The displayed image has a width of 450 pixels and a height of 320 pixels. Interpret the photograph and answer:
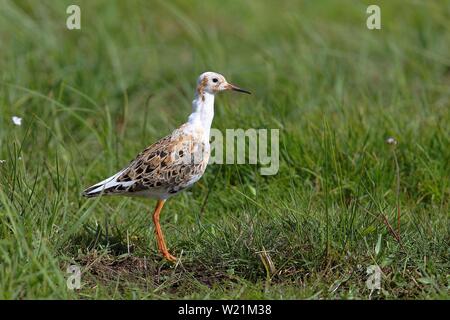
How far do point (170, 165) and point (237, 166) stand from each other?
0.97 metres

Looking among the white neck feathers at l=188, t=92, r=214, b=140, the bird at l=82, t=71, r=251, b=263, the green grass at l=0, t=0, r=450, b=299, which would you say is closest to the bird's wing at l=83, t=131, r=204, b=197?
the bird at l=82, t=71, r=251, b=263

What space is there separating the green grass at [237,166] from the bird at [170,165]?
0.25m

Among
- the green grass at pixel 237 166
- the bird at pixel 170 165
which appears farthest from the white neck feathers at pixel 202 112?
the green grass at pixel 237 166

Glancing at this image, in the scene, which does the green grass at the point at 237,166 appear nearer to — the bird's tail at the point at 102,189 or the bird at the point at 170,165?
the bird's tail at the point at 102,189

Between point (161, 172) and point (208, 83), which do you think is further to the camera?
point (208, 83)

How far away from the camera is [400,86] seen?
825cm

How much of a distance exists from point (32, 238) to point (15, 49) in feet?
12.8

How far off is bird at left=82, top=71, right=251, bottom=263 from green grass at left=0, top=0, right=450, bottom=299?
0.81 feet

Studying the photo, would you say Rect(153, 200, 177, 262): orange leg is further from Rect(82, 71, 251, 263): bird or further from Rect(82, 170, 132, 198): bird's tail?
Rect(82, 170, 132, 198): bird's tail

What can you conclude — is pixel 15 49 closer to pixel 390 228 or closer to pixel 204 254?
pixel 204 254

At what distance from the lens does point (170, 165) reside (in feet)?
18.5

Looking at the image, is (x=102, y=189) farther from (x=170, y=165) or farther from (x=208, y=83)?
(x=208, y=83)

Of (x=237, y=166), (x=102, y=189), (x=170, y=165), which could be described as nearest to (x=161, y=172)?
(x=170, y=165)

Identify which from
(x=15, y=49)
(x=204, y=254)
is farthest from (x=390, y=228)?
(x=15, y=49)
